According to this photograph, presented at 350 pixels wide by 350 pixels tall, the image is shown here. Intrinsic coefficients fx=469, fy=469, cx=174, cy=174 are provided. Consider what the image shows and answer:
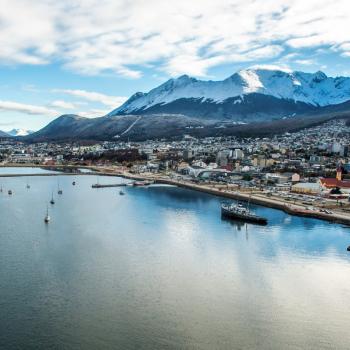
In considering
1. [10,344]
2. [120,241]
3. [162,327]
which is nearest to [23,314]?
[10,344]

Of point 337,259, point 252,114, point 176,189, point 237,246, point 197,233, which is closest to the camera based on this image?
point 337,259

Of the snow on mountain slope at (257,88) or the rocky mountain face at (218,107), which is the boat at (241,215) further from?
the snow on mountain slope at (257,88)

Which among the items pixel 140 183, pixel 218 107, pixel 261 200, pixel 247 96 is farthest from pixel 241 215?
pixel 247 96

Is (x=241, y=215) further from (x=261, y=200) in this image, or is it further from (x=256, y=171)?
(x=256, y=171)

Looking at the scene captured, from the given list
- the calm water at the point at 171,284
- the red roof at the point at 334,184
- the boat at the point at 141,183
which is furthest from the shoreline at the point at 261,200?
the red roof at the point at 334,184

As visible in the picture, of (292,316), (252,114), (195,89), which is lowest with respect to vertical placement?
Answer: (292,316)

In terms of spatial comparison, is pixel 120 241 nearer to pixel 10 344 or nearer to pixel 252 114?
pixel 10 344

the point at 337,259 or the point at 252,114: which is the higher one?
the point at 252,114

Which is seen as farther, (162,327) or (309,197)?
(309,197)
